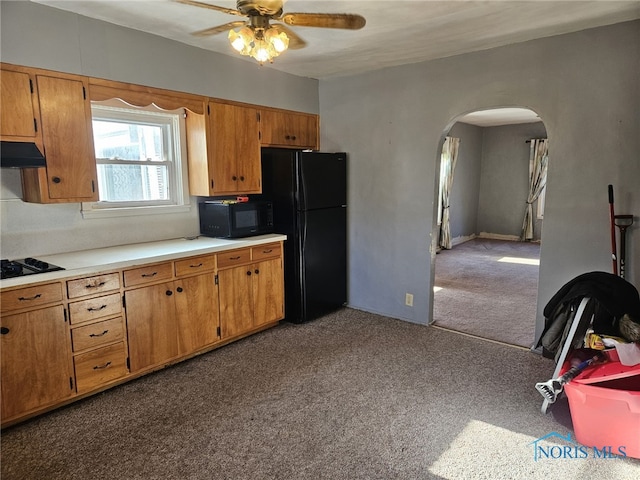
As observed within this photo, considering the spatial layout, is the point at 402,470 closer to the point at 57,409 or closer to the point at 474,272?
the point at 57,409

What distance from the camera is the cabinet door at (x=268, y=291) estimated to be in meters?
3.63

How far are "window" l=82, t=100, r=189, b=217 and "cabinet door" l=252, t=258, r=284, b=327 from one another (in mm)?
903

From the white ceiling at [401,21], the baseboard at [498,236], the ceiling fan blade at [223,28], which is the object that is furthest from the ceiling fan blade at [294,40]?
the baseboard at [498,236]

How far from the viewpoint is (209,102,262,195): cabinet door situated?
3430mm

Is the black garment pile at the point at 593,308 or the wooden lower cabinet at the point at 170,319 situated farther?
the wooden lower cabinet at the point at 170,319

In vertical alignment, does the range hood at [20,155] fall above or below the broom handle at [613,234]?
above

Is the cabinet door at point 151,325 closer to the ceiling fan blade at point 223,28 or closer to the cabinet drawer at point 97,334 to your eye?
the cabinet drawer at point 97,334

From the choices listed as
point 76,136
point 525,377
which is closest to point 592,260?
point 525,377

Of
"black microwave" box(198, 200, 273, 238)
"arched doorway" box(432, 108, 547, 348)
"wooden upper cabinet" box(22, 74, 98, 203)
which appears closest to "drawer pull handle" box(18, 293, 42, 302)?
"wooden upper cabinet" box(22, 74, 98, 203)

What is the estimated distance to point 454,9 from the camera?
247 centimetres

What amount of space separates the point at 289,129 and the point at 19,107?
89.7 inches

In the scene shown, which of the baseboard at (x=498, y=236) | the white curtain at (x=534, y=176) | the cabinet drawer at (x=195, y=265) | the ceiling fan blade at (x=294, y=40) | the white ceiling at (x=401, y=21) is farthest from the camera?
the baseboard at (x=498, y=236)

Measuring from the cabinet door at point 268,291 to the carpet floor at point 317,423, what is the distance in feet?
1.28

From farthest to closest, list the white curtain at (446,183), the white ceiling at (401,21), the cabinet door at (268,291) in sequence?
the white curtain at (446,183)
the cabinet door at (268,291)
the white ceiling at (401,21)
